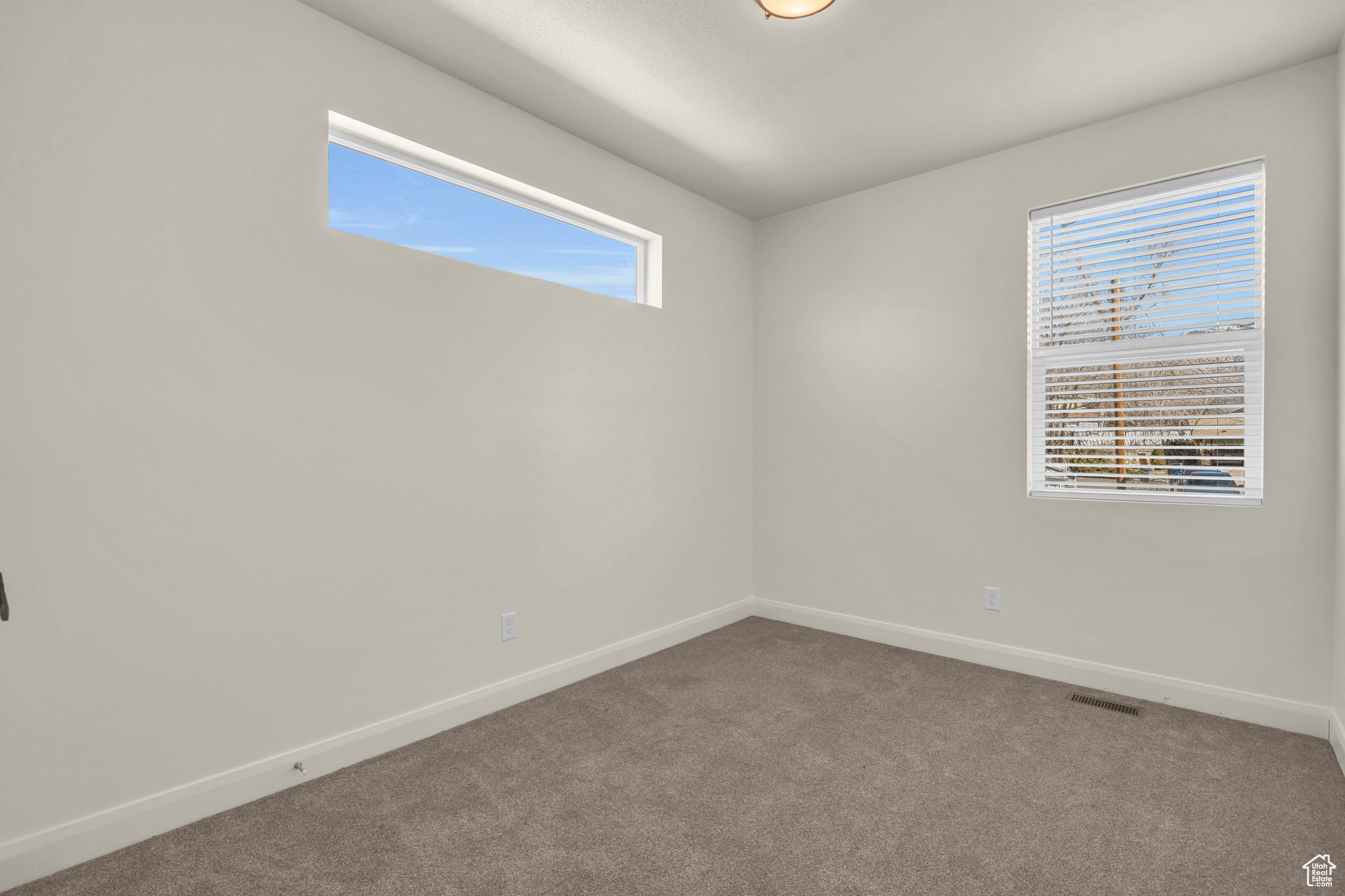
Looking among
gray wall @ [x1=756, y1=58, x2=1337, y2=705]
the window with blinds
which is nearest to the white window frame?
gray wall @ [x1=756, y1=58, x2=1337, y2=705]

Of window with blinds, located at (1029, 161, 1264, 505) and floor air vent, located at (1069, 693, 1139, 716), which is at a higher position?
window with blinds, located at (1029, 161, 1264, 505)

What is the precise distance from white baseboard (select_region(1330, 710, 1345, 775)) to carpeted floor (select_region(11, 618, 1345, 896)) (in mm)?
31

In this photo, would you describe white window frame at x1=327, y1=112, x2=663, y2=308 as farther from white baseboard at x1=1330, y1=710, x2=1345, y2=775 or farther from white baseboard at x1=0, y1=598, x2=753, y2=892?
white baseboard at x1=1330, y1=710, x2=1345, y2=775

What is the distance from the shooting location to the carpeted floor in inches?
68.6

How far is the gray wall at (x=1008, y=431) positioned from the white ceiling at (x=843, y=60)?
10.0 inches

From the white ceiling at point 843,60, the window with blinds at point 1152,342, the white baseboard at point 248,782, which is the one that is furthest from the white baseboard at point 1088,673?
the white ceiling at point 843,60

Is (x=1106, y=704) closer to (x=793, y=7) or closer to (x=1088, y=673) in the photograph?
(x=1088, y=673)

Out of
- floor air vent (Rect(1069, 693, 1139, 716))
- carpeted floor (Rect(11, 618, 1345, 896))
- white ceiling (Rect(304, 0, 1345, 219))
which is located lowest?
floor air vent (Rect(1069, 693, 1139, 716))

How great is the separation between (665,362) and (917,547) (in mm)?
1774

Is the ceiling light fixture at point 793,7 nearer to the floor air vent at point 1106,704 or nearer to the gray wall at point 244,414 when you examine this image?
the gray wall at point 244,414

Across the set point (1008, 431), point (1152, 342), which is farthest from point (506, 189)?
point (1152, 342)

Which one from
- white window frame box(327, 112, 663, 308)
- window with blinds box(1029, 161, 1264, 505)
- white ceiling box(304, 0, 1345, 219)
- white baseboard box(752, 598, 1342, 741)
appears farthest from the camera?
window with blinds box(1029, 161, 1264, 505)

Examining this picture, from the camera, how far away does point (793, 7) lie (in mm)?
2113

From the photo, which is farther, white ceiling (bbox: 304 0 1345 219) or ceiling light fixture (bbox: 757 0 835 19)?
white ceiling (bbox: 304 0 1345 219)
